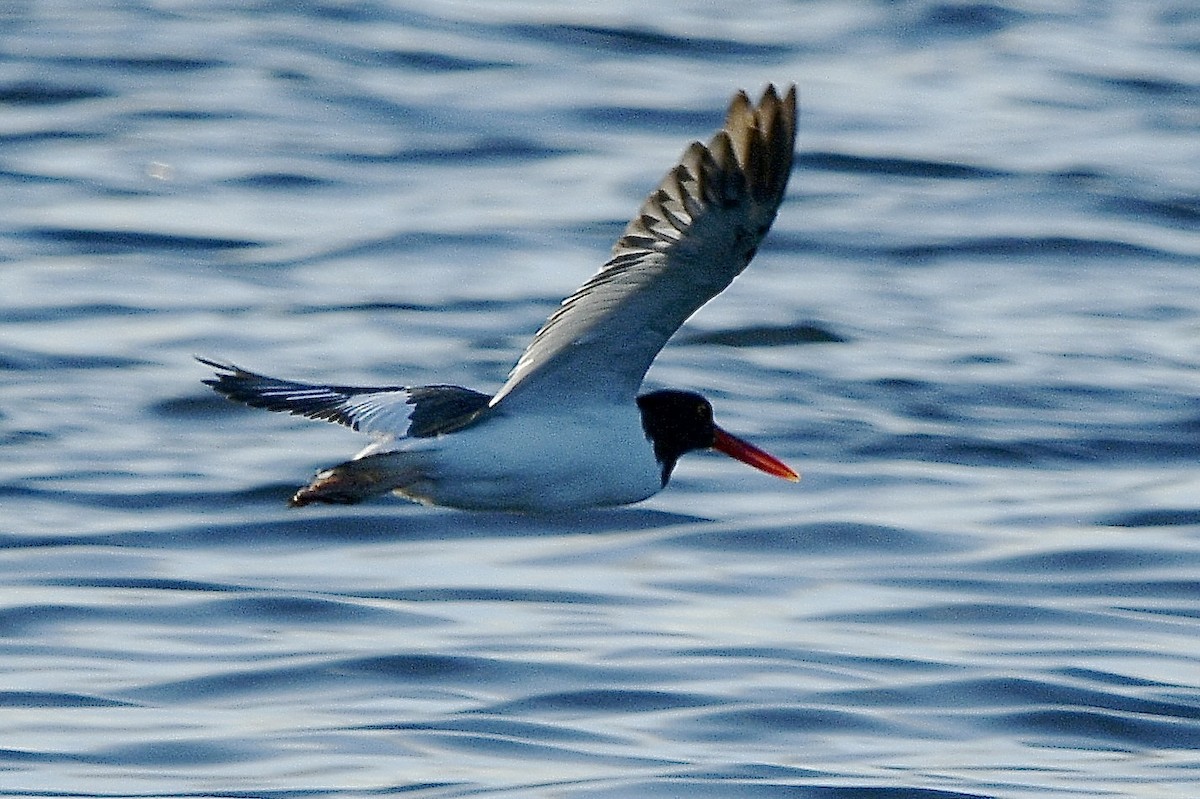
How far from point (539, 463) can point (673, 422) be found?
98 centimetres

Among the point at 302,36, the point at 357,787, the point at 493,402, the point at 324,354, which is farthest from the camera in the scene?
the point at 302,36

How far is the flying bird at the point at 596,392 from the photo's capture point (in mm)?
6941

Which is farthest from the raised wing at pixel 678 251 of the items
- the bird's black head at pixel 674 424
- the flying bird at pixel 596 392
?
the bird's black head at pixel 674 424

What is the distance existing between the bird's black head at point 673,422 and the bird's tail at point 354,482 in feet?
3.94

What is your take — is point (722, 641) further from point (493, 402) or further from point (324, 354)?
point (324, 354)

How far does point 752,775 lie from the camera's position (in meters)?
8.87

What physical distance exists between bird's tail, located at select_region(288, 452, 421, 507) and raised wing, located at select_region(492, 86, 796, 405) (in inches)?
17.9

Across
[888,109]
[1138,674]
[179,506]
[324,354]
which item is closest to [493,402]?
[1138,674]

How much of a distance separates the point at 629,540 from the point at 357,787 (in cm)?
307

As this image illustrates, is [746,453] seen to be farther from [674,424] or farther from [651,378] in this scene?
[651,378]

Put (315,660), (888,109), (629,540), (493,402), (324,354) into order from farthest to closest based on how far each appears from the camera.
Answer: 1. (888,109)
2. (324,354)
3. (629,540)
4. (315,660)
5. (493,402)

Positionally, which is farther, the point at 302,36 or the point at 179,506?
the point at 302,36

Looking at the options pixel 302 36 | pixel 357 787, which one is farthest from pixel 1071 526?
pixel 302 36

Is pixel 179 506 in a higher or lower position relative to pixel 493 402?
lower
